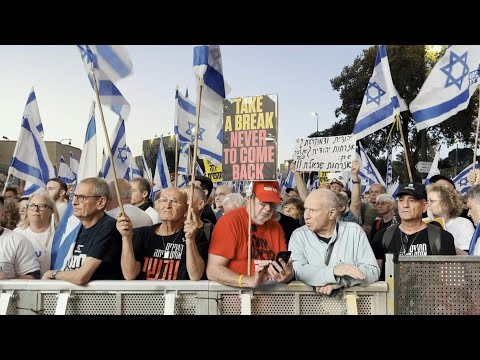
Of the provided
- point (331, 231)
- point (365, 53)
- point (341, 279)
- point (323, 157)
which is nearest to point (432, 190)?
point (331, 231)

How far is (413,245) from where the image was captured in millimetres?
5176

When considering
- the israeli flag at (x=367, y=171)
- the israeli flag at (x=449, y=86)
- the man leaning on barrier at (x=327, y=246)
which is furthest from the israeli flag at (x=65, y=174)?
the man leaning on barrier at (x=327, y=246)

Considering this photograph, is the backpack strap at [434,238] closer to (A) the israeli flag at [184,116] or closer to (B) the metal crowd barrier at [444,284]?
(B) the metal crowd barrier at [444,284]

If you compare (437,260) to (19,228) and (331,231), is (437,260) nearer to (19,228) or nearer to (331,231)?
(331,231)

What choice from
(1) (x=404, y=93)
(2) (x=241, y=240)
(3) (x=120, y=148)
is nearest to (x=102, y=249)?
(2) (x=241, y=240)

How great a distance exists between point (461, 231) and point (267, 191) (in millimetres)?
2595

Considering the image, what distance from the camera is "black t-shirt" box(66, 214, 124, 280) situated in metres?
4.64

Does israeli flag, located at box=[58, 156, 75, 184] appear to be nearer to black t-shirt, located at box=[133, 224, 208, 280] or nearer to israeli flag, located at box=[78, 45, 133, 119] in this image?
israeli flag, located at box=[78, 45, 133, 119]

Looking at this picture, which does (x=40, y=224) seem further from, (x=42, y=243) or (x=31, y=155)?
(x=31, y=155)

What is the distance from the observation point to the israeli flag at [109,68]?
534 centimetres

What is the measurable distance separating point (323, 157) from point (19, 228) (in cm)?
559

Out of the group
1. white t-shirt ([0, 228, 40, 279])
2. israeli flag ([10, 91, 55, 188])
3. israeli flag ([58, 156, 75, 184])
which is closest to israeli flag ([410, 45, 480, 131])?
israeli flag ([10, 91, 55, 188])
